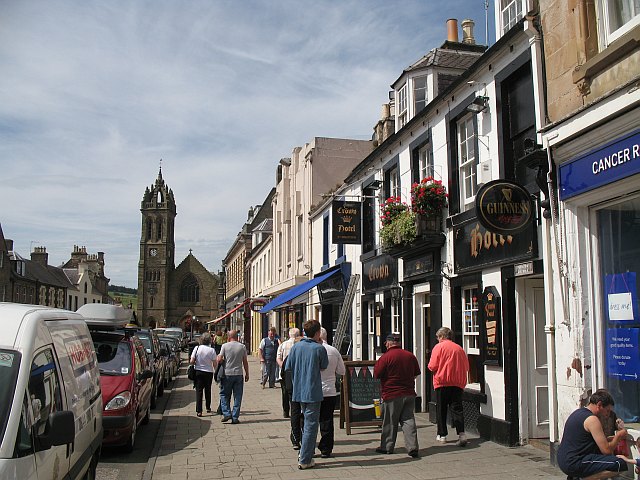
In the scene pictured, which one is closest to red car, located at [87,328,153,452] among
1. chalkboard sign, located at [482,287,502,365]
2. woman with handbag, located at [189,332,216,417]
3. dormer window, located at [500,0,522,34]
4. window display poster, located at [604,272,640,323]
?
woman with handbag, located at [189,332,216,417]

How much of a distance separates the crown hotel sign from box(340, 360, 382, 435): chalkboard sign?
615cm

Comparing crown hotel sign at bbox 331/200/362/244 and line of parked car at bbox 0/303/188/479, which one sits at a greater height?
crown hotel sign at bbox 331/200/362/244

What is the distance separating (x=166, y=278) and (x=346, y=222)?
8473 centimetres

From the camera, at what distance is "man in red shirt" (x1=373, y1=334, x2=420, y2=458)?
8.77 metres

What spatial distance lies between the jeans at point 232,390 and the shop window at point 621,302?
7.04 metres

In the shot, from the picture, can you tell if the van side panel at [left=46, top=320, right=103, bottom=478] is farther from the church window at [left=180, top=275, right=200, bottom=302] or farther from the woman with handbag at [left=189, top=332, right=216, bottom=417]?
the church window at [left=180, top=275, right=200, bottom=302]

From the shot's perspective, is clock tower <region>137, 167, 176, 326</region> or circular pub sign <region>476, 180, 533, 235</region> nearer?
circular pub sign <region>476, 180, 533, 235</region>

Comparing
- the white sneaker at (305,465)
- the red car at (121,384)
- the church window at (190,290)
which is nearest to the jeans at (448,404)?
the white sneaker at (305,465)

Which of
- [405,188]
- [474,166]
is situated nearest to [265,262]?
[405,188]

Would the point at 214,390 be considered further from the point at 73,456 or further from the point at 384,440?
the point at 73,456

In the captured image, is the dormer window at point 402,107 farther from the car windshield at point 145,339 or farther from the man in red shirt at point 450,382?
the car windshield at point 145,339

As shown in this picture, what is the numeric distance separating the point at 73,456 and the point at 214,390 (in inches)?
536

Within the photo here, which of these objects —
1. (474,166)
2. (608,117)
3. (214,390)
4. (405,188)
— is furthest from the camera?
(214,390)

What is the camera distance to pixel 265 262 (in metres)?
38.3
